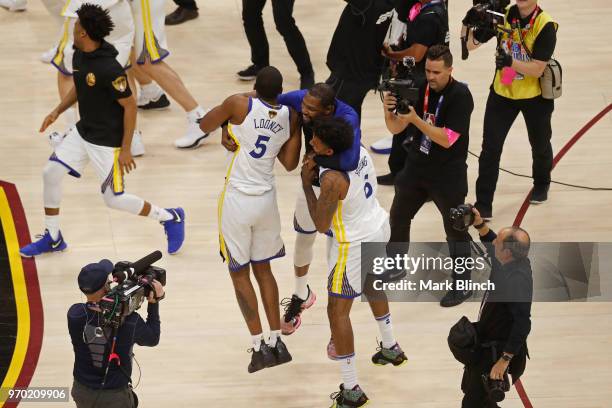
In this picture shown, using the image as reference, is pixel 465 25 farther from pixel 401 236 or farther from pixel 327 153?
pixel 327 153

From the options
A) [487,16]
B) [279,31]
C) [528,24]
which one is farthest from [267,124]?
[279,31]

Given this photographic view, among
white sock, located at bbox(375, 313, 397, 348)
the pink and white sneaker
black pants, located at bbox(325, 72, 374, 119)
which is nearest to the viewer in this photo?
white sock, located at bbox(375, 313, 397, 348)

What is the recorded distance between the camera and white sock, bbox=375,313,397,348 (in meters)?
6.92

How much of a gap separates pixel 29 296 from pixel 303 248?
6.96 ft

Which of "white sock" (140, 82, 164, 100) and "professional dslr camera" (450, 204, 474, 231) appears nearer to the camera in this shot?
"professional dslr camera" (450, 204, 474, 231)

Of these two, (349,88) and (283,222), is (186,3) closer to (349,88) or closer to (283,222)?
(349,88)

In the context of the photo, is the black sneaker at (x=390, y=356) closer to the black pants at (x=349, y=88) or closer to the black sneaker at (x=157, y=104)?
the black pants at (x=349, y=88)

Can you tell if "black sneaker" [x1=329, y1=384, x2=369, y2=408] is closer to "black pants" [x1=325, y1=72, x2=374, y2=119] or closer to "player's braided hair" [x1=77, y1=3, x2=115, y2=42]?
"black pants" [x1=325, y1=72, x2=374, y2=119]

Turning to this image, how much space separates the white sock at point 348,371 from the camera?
665cm

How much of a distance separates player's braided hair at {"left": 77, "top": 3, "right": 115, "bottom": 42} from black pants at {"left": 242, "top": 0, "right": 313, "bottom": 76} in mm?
2874

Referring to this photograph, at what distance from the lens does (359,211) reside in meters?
6.46

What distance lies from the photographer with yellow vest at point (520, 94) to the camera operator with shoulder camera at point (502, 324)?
95.5 inches

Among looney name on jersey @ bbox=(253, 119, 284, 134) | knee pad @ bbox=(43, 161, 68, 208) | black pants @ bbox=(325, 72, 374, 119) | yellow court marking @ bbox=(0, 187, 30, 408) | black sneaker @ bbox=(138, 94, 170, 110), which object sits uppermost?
looney name on jersey @ bbox=(253, 119, 284, 134)

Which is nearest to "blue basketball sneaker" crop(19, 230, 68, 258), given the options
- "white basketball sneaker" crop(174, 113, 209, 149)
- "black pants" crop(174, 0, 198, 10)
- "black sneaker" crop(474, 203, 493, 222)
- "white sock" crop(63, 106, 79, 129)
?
"white sock" crop(63, 106, 79, 129)
